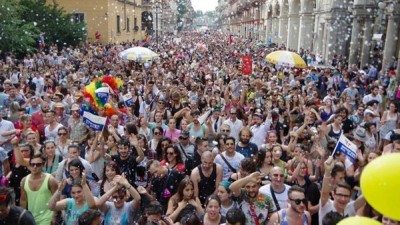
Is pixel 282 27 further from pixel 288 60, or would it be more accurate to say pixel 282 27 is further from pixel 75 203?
pixel 75 203

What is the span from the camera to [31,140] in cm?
673

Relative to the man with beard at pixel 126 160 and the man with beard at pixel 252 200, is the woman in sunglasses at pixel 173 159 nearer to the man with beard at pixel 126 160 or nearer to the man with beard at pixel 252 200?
the man with beard at pixel 126 160

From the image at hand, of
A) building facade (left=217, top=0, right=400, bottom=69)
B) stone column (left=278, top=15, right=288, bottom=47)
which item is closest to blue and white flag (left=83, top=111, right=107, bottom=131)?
building facade (left=217, top=0, right=400, bottom=69)

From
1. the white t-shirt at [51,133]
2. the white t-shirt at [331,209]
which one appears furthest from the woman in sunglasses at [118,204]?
the white t-shirt at [51,133]

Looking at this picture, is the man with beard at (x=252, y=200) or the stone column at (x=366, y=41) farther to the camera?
the stone column at (x=366, y=41)

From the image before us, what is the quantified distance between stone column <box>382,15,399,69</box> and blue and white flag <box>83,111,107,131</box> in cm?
1498

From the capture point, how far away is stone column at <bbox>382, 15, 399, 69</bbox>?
18859 millimetres

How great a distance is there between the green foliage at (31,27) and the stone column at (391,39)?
15.2 m

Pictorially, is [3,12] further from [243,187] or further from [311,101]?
[243,187]

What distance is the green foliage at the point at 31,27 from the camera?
2020cm

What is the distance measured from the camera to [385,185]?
247cm

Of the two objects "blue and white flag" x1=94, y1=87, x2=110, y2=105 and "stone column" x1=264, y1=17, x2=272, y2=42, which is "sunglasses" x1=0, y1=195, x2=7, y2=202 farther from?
"stone column" x1=264, y1=17, x2=272, y2=42

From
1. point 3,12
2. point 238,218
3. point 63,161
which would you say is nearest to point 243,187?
point 238,218

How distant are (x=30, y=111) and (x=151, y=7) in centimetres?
5844
